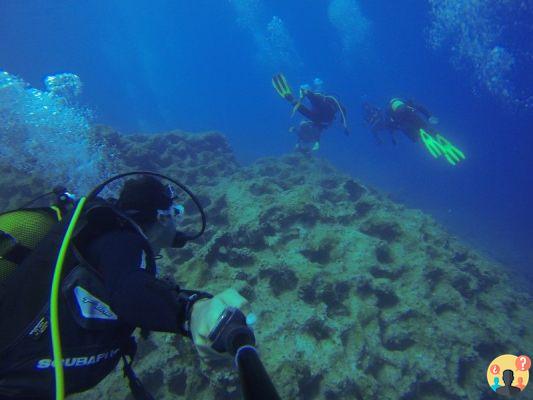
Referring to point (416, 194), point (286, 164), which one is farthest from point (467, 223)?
point (286, 164)

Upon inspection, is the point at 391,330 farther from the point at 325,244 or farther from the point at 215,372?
the point at 215,372

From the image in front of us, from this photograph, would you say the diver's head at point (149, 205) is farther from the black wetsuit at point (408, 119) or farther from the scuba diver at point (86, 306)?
the black wetsuit at point (408, 119)

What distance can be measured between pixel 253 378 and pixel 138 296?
0.61 metres

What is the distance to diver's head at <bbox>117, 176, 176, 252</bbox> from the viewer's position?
217 cm

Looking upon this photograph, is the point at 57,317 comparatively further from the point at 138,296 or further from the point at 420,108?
the point at 420,108

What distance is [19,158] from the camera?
10711 mm

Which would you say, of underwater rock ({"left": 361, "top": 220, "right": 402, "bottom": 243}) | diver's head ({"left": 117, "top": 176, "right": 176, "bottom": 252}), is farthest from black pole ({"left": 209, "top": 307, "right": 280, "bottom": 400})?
underwater rock ({"left": 361, "top": 220, "right": 402, "bottom": 243})

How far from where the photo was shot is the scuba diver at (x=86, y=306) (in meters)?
1.33

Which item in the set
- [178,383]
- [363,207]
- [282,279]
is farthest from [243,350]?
[363,207]

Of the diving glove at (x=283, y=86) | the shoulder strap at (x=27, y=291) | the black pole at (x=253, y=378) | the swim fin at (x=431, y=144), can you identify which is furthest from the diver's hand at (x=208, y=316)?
the swim fin at (x=431, y=144)

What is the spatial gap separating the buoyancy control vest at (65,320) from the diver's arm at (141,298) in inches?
5.4

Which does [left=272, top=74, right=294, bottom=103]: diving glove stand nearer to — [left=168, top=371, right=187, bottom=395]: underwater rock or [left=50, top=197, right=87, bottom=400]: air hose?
[left=168, top=371, right=187, bottom=395]: underwater rock

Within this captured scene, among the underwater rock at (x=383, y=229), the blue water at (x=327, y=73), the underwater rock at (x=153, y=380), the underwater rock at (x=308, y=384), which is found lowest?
the underwater rock at (x=308, y=384)

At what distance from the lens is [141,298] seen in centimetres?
135
